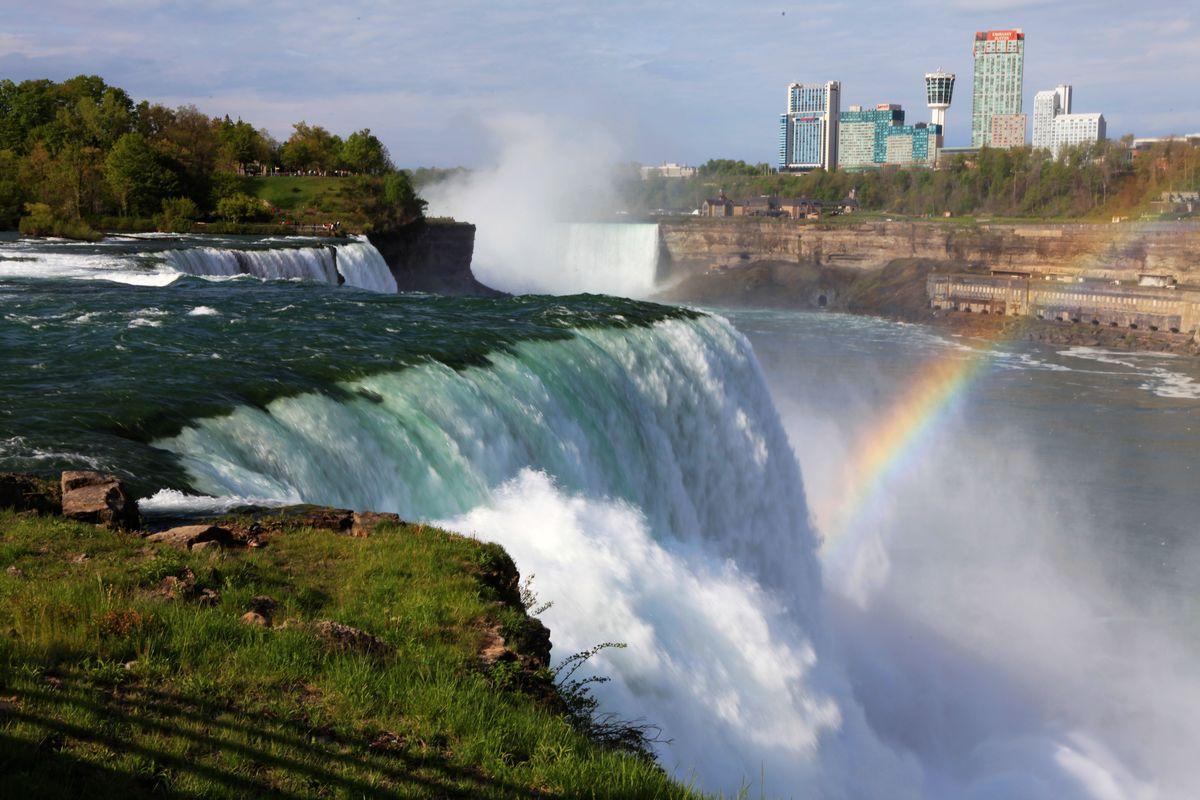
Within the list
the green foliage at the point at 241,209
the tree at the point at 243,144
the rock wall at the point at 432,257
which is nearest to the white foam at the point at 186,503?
the green foliage at the point at 241,209

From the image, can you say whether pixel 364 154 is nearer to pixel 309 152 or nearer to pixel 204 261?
pixel 309 152

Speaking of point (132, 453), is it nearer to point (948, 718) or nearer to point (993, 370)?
point (948, 718)

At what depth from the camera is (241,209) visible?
56531 mm

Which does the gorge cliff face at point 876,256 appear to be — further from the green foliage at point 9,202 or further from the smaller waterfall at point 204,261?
the smaller waterfall at point 204,261

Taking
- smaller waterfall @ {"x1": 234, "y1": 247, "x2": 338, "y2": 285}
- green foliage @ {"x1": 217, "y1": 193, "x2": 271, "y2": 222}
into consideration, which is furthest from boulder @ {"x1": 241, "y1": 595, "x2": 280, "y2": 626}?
green foliage @ {"x1": 217, "y1": 193, "x2": 271, "y2": 222}

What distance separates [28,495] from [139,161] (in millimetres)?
50709

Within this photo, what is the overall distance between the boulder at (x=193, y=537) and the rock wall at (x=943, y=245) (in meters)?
82.5

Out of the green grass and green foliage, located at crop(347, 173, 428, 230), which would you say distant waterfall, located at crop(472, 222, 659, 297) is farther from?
green foliage, located at crop(347, 173, 428, 230)

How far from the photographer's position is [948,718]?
738 inches

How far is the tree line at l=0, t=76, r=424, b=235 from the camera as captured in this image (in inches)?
1992

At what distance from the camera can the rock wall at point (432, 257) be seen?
2482 inches

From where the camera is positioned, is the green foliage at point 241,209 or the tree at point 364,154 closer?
the green foliage at point 241,209

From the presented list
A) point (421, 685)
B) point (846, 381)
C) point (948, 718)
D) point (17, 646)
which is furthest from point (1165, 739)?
point (846, 381)

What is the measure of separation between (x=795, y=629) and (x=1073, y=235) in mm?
80547
